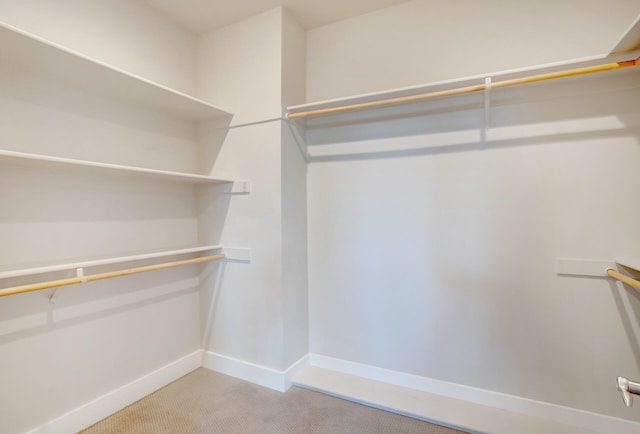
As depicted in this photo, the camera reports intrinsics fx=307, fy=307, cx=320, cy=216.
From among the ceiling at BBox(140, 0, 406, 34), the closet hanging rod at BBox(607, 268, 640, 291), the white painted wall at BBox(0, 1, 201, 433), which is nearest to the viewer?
the closet hanging rod at BBox(607, 268, 640, 291)

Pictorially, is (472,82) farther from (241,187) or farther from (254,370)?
(254,370)

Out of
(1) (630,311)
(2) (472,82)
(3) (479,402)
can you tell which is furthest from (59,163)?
(1) (630,311)

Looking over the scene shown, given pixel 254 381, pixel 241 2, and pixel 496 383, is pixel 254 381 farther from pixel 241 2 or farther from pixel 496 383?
pixel 241 2

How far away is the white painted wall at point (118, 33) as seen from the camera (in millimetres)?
1620

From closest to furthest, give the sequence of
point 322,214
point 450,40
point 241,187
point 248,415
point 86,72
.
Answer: point 86,72 < point 248,415 < point 450,40 < point 241,187 < point 322,214

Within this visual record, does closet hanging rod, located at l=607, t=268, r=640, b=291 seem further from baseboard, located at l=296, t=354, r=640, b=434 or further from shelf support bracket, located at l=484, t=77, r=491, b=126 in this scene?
shelf support bracket, located at l=484, t=77, r=491, b=126

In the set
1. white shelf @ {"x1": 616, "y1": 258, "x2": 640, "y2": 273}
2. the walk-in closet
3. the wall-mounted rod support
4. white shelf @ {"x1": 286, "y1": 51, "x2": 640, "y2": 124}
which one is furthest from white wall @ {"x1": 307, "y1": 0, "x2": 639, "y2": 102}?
the wall-mounted rod support

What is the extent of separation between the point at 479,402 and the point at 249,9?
3080 millimetres

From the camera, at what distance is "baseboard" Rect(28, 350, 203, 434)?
1688 mm

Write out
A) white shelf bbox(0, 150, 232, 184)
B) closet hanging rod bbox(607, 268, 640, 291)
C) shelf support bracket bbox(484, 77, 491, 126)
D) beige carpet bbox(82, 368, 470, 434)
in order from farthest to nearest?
1. beige carpet bbox(82, 368, 470, 434)
2. shelf support bracket bbox(484, 77, 491, 126)
3. closet hanging rod bbox(607, 268, 640, 291)
4. white shelf bbox(0, 150, 232, 184)

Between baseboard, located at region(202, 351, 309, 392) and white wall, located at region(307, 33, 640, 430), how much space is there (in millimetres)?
348

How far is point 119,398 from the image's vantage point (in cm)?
195

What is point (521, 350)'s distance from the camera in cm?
186

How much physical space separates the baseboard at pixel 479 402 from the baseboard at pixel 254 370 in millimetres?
112
